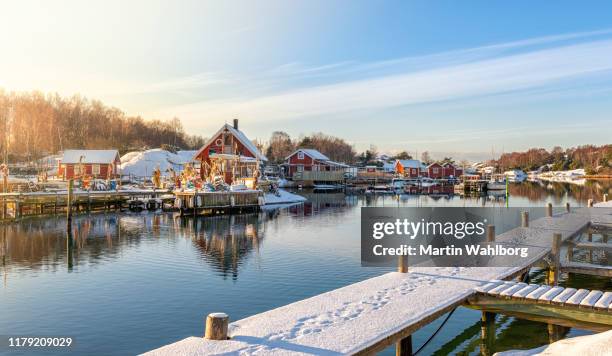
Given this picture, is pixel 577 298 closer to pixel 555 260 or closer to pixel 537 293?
pixel 537 293

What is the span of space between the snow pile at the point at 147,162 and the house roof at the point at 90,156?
10139mm

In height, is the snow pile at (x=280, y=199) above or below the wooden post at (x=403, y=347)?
above

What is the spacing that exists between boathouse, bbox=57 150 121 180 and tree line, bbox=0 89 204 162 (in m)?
17.0

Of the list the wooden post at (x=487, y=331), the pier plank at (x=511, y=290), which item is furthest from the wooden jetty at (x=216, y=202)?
the pier plank at (x=511, y=290)

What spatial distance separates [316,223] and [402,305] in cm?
2690

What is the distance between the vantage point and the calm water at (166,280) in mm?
12922

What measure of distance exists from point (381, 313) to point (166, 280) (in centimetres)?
1085

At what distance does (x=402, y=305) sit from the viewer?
1057 cm

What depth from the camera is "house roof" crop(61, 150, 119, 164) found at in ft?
224

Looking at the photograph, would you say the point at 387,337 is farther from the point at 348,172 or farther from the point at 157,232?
the point at 348,172

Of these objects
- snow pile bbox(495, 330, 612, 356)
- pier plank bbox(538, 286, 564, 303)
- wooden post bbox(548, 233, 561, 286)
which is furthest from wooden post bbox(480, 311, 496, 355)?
wooden post bbox(548, 233, 561, 286)

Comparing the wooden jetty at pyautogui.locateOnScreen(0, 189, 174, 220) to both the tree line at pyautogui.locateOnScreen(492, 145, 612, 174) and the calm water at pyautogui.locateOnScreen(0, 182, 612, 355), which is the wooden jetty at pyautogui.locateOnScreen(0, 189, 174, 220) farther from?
the tree line at pyautogui.locateOnScreen(492, 145, 612, 174)

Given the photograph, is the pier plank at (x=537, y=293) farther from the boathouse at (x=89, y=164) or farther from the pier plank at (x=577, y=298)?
the boathouse at (x=89, y=164)

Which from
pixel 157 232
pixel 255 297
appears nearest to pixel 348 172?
pixel 157 232
